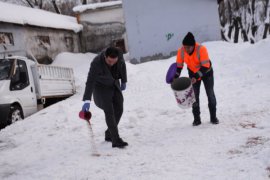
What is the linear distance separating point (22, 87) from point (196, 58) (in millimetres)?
5814

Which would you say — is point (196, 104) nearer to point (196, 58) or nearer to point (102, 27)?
point (196, 58)

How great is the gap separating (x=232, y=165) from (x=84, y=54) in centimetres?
1981

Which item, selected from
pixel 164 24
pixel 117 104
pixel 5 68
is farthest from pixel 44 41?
pixel 117 104

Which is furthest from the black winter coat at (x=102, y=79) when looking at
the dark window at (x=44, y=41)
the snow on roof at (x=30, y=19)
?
the dark window at (x=44, y=41)

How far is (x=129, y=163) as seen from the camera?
15.7ft

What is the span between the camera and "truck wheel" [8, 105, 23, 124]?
9.48 metres

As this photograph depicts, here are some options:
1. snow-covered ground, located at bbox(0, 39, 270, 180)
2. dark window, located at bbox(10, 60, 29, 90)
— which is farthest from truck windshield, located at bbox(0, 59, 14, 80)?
snow-covered ground, located at bbox(0, 39, 270, 180)

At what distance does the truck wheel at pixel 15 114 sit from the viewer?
31.1 feet

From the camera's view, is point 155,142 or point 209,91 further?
point 209,91

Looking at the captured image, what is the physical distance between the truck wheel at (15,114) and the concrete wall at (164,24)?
31.0 feet

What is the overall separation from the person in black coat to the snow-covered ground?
0.41m

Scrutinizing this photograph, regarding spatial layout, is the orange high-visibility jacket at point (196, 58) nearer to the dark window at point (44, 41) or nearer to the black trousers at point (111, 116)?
the black trousers at point (111, 116)

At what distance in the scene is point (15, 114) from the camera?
9.70 meters

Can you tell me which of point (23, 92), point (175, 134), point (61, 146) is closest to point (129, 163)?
point (175, 134)
